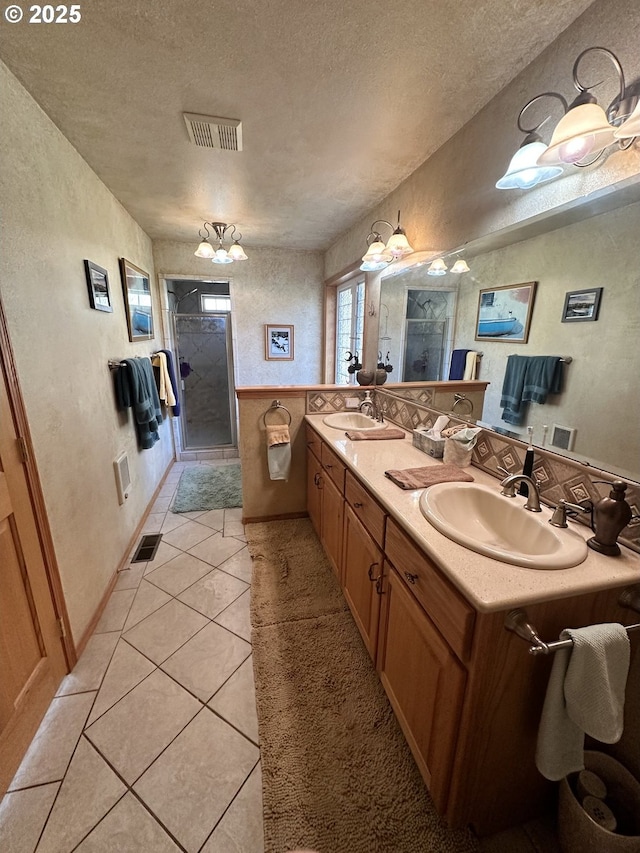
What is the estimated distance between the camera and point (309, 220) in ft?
10.2

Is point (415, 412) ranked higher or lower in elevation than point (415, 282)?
lower

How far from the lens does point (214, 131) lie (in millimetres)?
1756

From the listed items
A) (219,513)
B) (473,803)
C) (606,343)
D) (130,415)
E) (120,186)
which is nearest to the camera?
→ (473,803)

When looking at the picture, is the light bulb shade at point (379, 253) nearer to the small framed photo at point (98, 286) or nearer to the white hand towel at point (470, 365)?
the white hand towel at point (470, 365)

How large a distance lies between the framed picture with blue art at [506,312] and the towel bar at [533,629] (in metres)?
0.94

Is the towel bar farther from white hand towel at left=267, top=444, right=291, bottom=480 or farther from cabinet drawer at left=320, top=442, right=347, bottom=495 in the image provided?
white hand towel at left=267, top=444, right=291, bottom=480

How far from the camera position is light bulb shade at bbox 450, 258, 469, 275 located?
1723 millimetres

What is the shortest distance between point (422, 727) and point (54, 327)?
7.10 ft

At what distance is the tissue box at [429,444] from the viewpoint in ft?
5.51

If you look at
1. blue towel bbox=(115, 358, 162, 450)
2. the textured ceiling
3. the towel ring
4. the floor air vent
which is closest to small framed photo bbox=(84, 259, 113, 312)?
blue towel bbox=(115, 358, 162, 450)

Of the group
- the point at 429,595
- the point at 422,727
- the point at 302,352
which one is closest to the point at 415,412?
the point at 429,595

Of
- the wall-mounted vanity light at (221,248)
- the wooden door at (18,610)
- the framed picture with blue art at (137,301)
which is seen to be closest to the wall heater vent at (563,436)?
the wooden door at (18,610)

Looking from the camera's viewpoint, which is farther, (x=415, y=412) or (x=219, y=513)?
(x=219, y=513)

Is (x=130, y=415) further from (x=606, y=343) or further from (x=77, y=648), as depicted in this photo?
(x=606, y=343)
